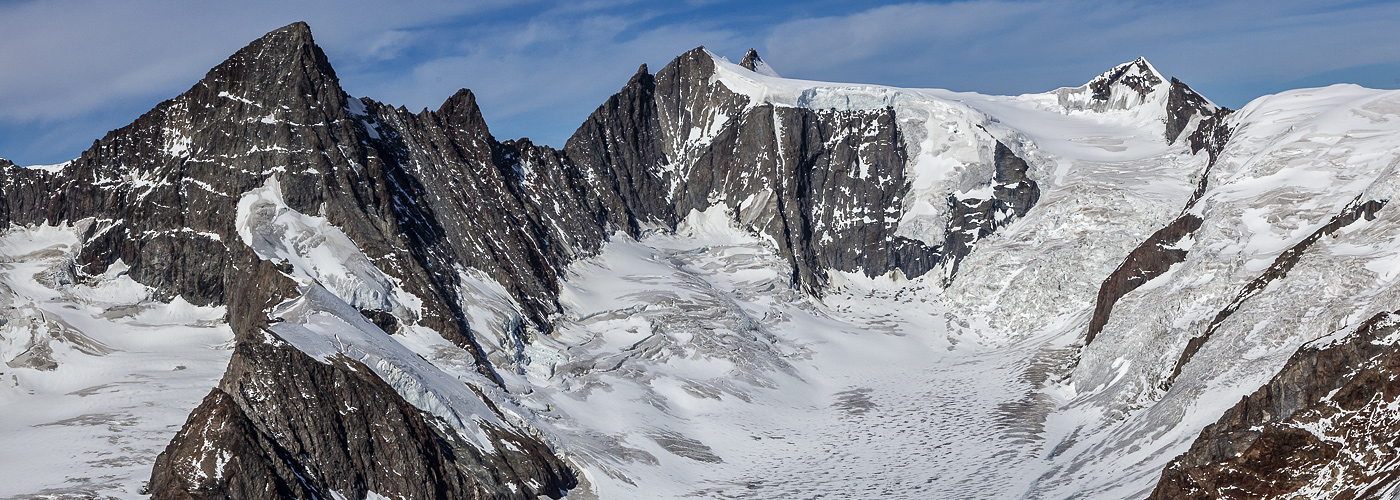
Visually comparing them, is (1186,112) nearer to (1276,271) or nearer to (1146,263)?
(1146,263)

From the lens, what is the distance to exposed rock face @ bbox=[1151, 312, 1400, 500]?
70375 mm

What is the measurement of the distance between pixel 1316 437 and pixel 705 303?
9323 cm

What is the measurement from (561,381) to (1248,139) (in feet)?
299

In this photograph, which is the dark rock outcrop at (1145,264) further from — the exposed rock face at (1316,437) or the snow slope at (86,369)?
the snow slope at (86,369)

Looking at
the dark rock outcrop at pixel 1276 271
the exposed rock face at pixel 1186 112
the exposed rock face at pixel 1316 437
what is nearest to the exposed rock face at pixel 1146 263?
the dark rock outcrop at pixel 1276 271

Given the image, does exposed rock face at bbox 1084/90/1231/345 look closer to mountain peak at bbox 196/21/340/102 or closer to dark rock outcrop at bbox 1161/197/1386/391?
dark rock outcrop at bbox 1161/197/1386/391

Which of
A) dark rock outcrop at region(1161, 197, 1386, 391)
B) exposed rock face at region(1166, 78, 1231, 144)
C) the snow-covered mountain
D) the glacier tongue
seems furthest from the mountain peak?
exposed rock face at region(1166, 78, 1231, 144)

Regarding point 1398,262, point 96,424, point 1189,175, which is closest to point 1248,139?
point 1189,175

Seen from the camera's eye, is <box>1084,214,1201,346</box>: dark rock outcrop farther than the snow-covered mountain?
Yes

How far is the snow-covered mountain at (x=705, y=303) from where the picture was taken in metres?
92.2

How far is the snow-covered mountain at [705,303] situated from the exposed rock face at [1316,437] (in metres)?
0.25

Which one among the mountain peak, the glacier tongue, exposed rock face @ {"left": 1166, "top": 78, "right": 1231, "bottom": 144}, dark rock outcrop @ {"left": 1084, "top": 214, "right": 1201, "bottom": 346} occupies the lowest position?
the glacier tongue

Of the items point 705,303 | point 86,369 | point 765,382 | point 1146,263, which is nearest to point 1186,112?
point 1146,263

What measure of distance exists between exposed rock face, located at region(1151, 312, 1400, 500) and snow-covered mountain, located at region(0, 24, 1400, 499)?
25 centimetres
